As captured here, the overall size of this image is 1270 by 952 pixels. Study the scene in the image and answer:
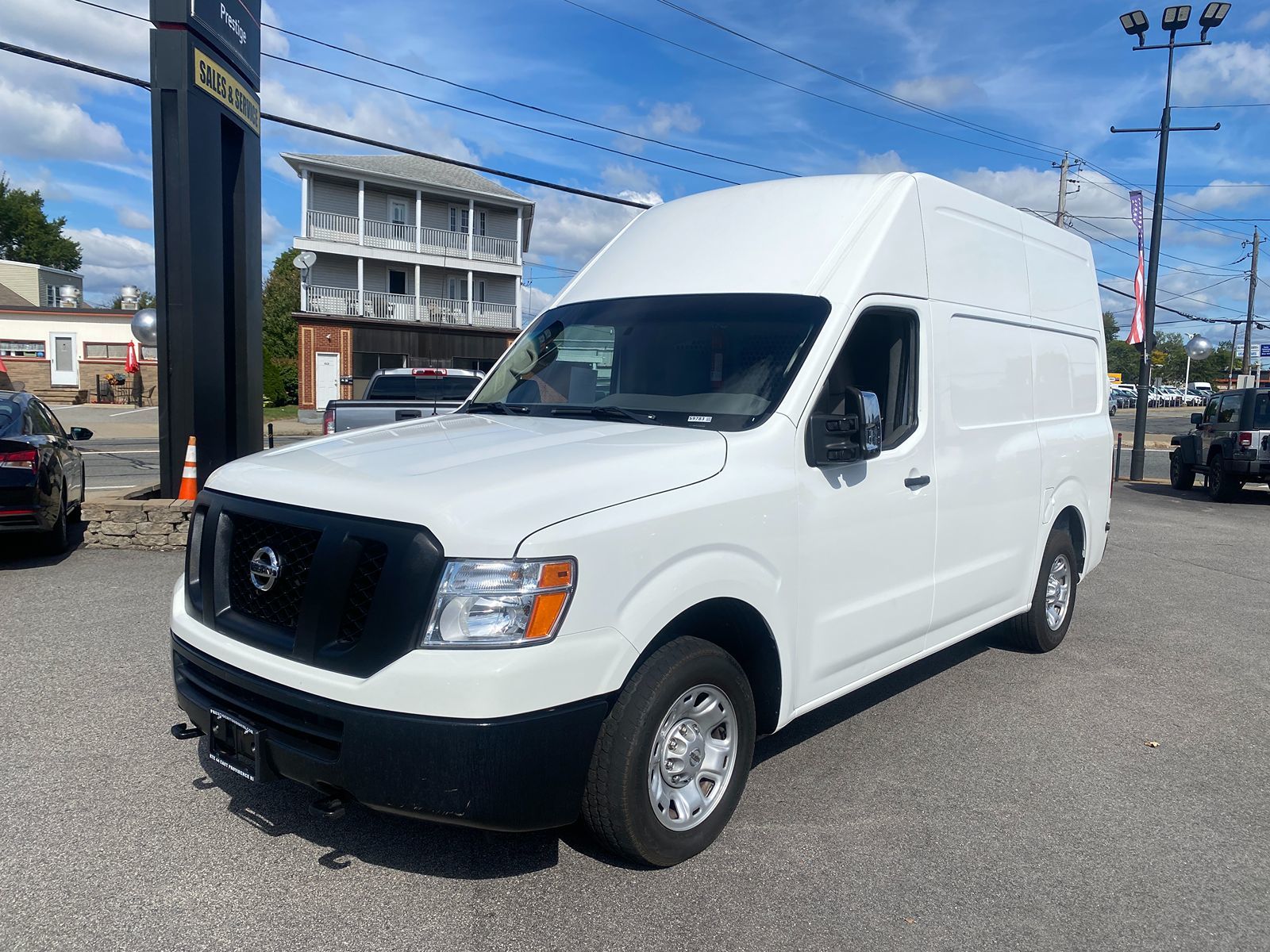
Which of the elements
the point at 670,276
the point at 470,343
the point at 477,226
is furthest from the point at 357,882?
the point at 477,226

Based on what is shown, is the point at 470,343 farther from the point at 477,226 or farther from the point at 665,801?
the point at 665,801

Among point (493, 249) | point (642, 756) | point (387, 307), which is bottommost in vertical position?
point (642, 756)

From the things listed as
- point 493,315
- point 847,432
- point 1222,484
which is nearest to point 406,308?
point 493,315

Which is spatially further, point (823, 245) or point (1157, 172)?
point (1157, 172)

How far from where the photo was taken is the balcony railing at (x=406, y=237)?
1575 inches

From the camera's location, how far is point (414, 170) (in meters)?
43.8

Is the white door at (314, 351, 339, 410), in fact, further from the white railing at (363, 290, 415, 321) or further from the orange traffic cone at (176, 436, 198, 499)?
the orange traffic cone at (176, 436, 198, 499)

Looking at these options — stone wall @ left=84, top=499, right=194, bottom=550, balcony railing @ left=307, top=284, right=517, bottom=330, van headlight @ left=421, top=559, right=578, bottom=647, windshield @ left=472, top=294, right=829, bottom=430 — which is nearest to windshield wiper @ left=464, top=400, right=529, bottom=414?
windshield @ left=472, top=294, right=829, bottom=430

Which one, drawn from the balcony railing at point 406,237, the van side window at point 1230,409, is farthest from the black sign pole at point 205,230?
the balcony railing at point 406,237

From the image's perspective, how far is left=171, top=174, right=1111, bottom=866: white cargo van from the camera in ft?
9.69

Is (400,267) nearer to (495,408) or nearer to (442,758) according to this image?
(495,408)

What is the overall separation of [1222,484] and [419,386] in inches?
531

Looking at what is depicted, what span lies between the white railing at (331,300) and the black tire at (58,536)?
102 feet

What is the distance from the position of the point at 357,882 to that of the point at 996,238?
15.3 feet
